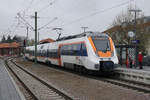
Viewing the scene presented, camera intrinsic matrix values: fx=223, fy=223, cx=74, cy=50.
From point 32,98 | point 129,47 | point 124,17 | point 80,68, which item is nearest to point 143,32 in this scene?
point 124,17

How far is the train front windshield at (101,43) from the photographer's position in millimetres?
15627

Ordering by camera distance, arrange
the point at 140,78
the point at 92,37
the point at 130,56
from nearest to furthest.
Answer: the point at 140,78 < the point at 92,37 < the point at 130,56

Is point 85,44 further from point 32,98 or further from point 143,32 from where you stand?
point 143,32

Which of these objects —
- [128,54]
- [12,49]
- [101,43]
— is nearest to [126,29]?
[128,54]

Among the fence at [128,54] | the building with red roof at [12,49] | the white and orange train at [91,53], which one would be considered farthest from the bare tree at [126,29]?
the building with red roof at [12,49]

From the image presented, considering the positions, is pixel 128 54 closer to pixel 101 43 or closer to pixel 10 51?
pixel 101 43

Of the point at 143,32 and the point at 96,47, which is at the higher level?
the point at 143,32

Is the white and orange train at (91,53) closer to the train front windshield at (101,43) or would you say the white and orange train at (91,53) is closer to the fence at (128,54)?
the train front windshield at (101,43)

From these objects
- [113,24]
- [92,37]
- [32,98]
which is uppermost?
[113,24]

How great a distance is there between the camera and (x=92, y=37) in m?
16.0

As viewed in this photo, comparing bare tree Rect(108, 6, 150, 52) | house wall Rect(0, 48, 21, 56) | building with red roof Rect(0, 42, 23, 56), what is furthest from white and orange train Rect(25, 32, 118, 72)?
house wall Rect(0, 48, 21, 56)

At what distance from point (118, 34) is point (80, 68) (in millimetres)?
21556

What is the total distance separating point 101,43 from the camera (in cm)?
1594

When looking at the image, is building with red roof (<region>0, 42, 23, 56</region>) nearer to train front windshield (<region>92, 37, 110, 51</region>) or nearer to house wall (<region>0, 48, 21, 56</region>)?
house wall (<region>0, 48, 21, 56</region>)
